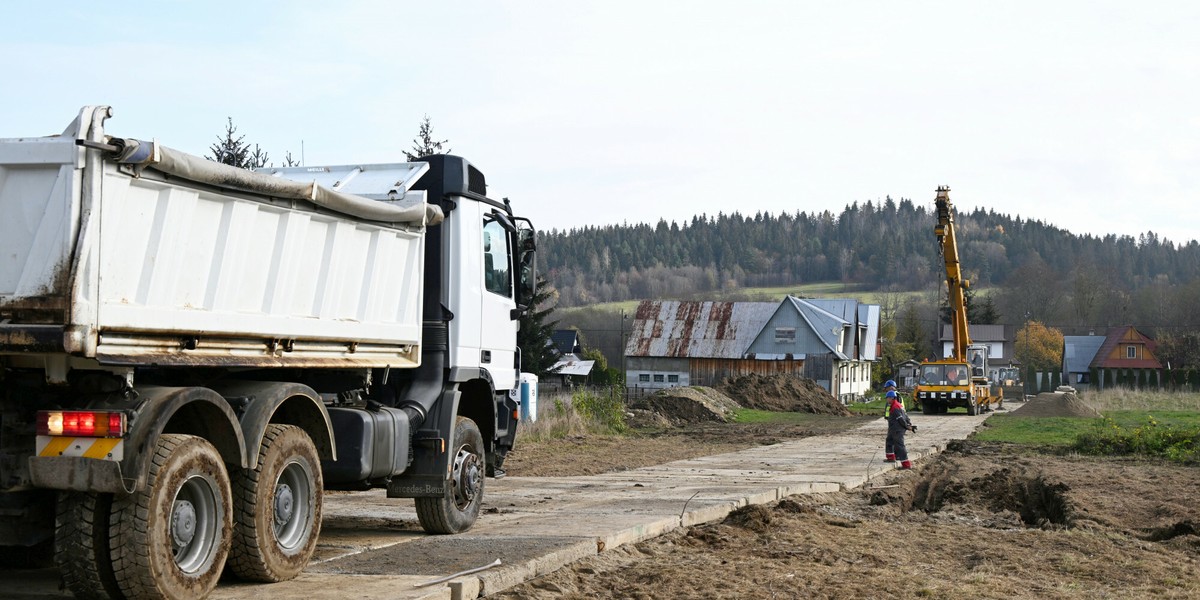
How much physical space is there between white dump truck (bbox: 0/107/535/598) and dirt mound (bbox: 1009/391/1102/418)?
133ft

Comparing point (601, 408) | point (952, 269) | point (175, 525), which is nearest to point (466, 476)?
point (175, 525)

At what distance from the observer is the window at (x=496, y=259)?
11.6 metres

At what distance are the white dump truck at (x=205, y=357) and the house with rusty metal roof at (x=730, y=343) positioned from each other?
184 ft

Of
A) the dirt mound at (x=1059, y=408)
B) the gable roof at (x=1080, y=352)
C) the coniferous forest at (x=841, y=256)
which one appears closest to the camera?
the dirt mound at (x=1059, y=408)

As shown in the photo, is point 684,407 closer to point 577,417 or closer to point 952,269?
point 952,269

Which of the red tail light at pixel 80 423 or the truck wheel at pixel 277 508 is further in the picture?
the truck wheel at pixel 277 508

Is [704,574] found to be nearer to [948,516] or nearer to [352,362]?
[352,362]

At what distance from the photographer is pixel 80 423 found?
257 inches

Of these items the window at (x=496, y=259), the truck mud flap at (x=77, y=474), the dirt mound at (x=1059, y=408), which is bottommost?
the dirt mound at (x=1059, y=408)

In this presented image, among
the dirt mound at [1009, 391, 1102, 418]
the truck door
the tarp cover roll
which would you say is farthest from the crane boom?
the tarp cover roll

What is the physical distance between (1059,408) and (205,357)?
45.1 m

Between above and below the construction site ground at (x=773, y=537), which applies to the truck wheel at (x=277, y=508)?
above

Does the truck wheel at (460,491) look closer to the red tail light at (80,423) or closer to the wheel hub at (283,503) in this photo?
the wheel hub at (283,503)

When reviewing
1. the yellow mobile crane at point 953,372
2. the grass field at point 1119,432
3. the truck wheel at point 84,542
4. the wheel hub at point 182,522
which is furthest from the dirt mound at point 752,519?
the yellow mobile crane at point 953,372
